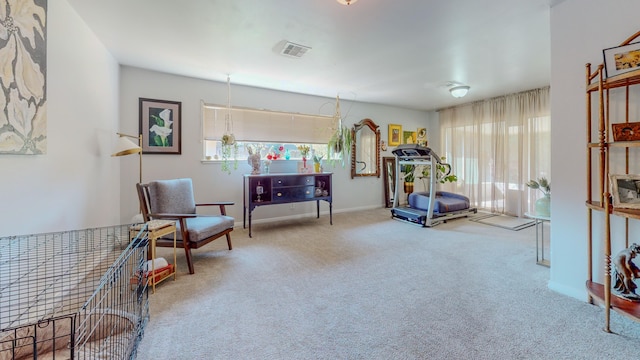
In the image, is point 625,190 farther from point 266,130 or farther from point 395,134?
point 395,134

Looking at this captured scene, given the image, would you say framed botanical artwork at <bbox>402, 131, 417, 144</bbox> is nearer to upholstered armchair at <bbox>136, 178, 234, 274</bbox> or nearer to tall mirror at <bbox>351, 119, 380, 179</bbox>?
tall mirror at <bbox>351, 119, 380, 179</bbox>

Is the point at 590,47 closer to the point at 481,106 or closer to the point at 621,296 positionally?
the point at 621,296

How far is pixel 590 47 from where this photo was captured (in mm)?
2012

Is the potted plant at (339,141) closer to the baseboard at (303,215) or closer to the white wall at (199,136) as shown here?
the white wall at (199,136)

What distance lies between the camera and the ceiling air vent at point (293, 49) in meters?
2.97

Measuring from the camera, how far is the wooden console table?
13.7 feet

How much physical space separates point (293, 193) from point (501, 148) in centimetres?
438

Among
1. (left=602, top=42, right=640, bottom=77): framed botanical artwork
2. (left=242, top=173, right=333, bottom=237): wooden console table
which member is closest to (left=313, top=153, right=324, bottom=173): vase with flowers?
(left=242, top=173, right=333, bottom=237): wooden console table

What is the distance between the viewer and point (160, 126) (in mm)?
3943

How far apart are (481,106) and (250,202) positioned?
17.4ft

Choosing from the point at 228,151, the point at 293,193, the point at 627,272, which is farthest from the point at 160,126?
the point at 627,272

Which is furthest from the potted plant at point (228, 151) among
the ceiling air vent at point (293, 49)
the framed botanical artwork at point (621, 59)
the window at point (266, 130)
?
the framed botanical artwork at point (621, 59)

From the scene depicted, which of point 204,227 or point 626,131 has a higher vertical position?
point 626,131

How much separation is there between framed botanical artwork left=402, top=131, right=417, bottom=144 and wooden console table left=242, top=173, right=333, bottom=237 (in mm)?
2797
